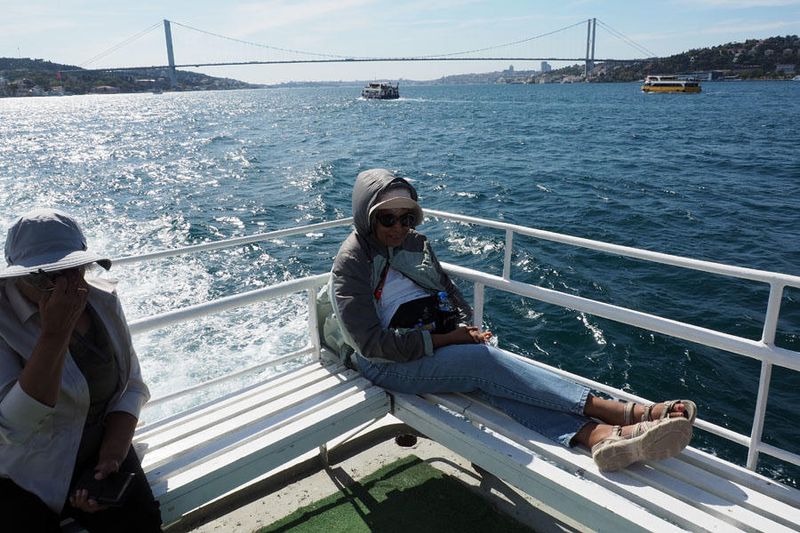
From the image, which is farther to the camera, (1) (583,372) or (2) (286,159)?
(2) (286,159)

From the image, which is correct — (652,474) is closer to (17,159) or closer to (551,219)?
(551,219)

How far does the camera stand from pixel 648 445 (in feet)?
6.98

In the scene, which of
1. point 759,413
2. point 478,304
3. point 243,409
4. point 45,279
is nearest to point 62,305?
point 45,279

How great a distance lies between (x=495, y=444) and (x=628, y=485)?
0.52 m

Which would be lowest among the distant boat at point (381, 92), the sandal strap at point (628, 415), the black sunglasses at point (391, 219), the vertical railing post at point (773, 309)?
the sandal strap at point (628, 415)

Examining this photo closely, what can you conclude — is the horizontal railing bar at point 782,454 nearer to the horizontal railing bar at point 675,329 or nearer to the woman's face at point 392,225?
the horizontal railing bar at point 675,329

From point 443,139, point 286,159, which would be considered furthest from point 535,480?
point 443,139

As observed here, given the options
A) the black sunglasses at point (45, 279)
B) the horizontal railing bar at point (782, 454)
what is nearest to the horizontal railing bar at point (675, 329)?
the horizontal railing bar at point (782, 454)

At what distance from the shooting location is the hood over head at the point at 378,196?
2.68m

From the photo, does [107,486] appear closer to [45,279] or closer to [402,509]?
[45,279]

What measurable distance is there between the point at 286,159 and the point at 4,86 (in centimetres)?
13228

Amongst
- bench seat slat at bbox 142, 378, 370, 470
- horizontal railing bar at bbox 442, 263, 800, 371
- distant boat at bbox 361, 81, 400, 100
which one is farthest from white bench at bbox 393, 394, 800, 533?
distant boat at bbox 361, 81, 400, 100

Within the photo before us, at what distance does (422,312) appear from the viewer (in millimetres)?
2855

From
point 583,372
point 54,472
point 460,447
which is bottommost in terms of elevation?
point 583,372
